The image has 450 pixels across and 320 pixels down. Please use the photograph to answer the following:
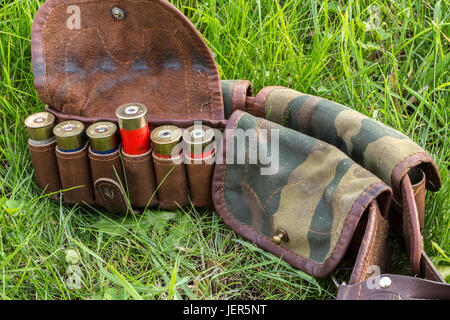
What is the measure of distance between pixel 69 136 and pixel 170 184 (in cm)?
55

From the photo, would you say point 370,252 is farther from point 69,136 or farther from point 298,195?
point 69,136

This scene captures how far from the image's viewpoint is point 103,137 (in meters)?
2.57

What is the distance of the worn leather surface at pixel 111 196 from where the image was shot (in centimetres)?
268

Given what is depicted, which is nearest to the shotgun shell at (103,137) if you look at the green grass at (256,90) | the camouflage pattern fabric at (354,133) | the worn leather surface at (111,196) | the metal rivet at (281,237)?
the worn leather surface at (111,196)

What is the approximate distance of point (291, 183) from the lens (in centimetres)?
247

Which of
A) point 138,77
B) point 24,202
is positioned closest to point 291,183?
point 138,77

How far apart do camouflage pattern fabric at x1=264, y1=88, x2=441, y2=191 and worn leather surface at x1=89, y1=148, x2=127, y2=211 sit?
81 centimetres

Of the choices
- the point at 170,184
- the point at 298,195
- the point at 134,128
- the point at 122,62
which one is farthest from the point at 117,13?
the point at 298,195

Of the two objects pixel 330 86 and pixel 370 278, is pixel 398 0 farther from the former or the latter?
pixel 370 278

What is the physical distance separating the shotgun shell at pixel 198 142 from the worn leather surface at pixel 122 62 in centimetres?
16

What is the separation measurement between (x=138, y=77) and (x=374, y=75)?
4.76 feet

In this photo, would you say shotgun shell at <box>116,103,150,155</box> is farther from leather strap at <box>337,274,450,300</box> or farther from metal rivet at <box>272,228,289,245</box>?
leather strap at <box>337,274,450,300</box>

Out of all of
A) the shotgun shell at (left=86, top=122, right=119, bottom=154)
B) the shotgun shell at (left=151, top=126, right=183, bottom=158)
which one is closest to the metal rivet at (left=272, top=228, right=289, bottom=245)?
the shotgun shell at (left=151, top=126, right=183, bottom=158)

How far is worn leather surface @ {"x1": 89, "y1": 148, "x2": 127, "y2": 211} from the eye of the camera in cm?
262
